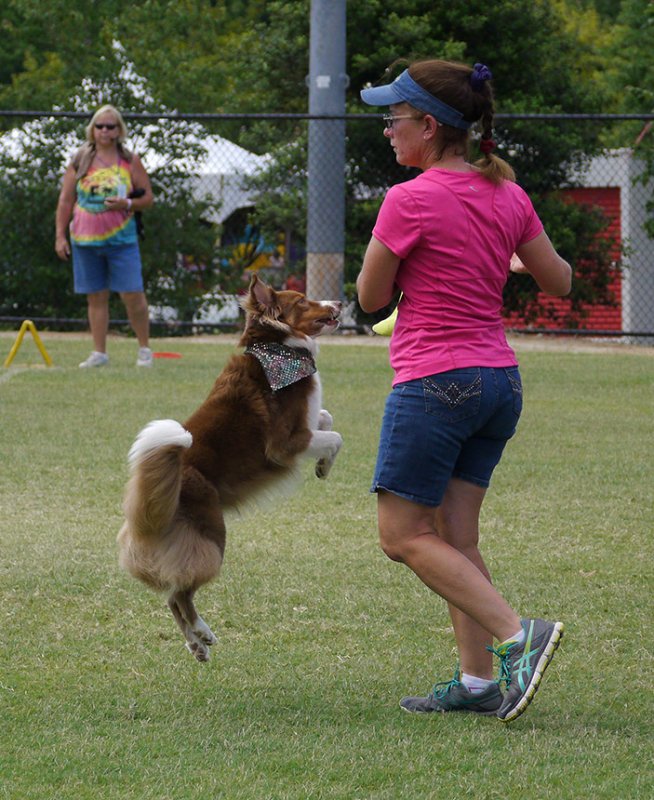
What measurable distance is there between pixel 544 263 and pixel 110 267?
29.3 ft

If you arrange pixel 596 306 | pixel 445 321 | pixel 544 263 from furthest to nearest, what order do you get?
pixel 596 306
pixel 544 263
pixel 445 321

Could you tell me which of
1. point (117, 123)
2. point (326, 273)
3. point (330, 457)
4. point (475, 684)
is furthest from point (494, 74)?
point (475, 684)

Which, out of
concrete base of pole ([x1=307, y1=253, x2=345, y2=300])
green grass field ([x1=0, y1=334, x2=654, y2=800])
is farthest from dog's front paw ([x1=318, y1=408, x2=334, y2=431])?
concrete base of pole ([x1=307, y1=253, x2=345, y2=300])

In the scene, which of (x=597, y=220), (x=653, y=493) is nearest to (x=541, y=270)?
(x=653, y=493)

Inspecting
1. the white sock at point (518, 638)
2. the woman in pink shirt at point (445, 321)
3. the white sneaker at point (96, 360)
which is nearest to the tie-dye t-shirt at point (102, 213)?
the white sneaker at point (96, 360)

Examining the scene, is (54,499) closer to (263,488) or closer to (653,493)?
(263,488)

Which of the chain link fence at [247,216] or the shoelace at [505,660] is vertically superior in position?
the chain link fence at [247,216]

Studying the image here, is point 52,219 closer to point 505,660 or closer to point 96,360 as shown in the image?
point 96,360

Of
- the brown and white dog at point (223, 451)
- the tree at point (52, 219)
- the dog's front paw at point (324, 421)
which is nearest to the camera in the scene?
the brown and white dog at point (223, 451)

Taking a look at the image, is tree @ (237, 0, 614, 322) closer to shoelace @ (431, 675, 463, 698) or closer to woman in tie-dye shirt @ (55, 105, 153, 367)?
woman in tie-dye shirt @ (55, 105, 153, 367)

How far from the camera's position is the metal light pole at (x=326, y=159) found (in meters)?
16.5

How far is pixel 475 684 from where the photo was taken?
3994 millimetres

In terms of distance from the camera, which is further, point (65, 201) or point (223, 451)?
point (65, 201)

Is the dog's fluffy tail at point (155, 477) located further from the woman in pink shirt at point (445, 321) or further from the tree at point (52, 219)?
the tree at point (52, 219)
